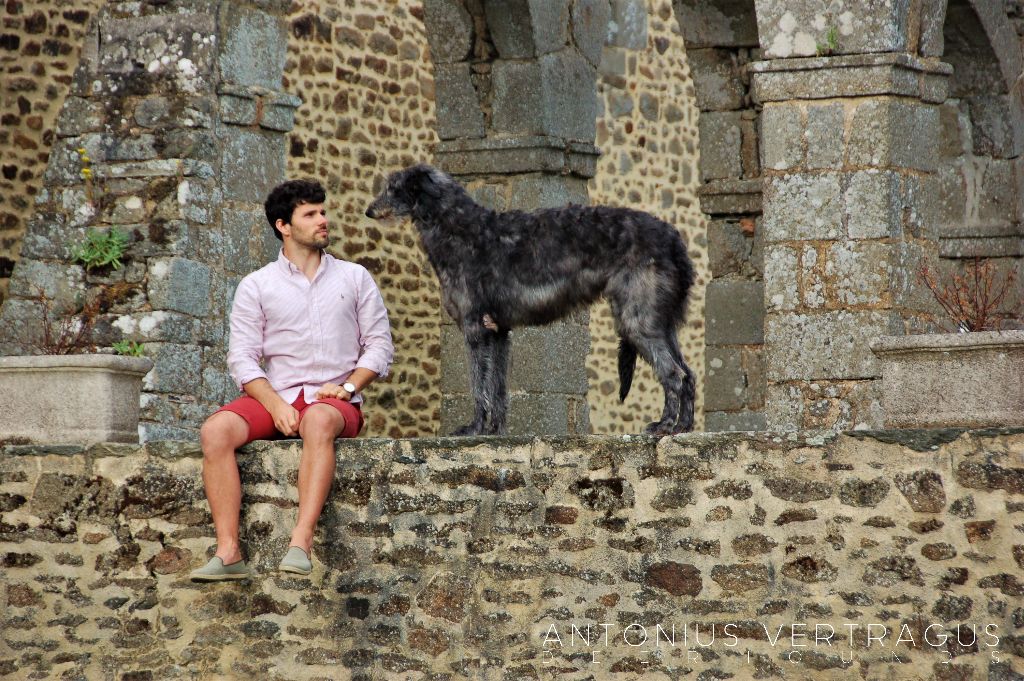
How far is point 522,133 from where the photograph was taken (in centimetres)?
998

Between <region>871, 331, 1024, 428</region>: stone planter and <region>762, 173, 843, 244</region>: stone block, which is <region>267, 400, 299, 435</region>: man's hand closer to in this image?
<region>871, 331, 1024, 428</region>: stone planter

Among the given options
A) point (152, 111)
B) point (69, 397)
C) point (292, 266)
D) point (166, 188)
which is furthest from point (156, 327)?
point (292, 266)

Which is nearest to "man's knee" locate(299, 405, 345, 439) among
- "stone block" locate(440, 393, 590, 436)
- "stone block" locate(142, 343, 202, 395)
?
"stone block" locate(142, 343, 202, 395)

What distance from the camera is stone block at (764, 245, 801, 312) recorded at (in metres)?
8.15

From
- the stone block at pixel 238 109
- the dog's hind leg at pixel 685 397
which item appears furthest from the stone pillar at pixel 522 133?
the dog's hind leg at pixel 685 397

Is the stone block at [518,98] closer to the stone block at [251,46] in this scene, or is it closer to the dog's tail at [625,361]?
the stone block at [251,46]

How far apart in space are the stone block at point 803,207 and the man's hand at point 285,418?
274cm

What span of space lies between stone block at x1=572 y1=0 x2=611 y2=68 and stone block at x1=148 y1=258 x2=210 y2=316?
9.61 ft

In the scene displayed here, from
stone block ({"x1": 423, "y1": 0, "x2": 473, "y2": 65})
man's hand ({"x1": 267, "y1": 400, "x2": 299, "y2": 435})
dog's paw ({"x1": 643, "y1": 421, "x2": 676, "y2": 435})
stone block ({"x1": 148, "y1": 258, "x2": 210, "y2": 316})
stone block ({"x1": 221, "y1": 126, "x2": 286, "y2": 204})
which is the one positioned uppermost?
stone block ({"x1": 423, "y1": 0, "x2": 473, "y2": 65})

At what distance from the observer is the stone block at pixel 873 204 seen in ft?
26.1

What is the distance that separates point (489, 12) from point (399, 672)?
4833 millimetres

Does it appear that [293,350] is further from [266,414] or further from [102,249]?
[102,249]

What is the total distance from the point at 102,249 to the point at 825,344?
134 inches

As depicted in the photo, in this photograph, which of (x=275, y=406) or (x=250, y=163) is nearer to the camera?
(x=275, y=406)
